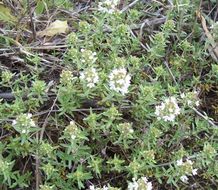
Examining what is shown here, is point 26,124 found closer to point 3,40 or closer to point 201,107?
point 3,40

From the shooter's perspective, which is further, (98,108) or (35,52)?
(35,52)

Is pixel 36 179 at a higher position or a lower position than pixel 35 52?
lower

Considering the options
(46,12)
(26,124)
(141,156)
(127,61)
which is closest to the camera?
(26,124)

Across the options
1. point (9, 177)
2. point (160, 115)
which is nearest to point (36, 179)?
point (9, 177)

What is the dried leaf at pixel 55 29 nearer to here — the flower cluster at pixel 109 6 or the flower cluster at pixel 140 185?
the flower cluster at pixel 109 6

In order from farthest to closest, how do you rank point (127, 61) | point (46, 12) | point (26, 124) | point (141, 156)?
point (46, 12) < point (127, 61) < point (141, 156) < point (26, 124)

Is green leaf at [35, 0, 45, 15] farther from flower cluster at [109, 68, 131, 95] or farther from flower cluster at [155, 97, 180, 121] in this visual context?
flower cluster at [155, 97, 180, 121]

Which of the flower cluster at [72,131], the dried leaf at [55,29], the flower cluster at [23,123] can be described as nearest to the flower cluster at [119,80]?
the flower cluster at [72,131]

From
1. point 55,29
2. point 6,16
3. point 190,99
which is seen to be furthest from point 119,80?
point 6,16
